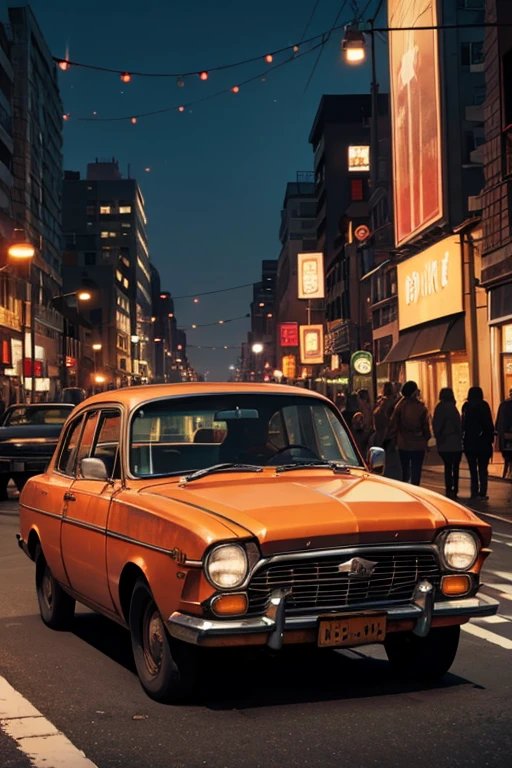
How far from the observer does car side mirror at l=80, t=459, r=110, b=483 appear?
276 inches

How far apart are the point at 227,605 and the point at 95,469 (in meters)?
1.78

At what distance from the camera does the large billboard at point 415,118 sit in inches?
1508

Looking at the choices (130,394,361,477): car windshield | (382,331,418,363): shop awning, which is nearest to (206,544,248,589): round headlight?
(130,394,361,477): car windshield

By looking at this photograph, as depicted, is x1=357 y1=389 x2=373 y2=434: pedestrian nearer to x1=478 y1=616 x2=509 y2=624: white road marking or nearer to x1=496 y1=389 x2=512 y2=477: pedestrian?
x1=496 y1=389 x2=512 y2=477: pedestrian

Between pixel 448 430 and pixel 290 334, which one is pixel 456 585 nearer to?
pixel 448 430

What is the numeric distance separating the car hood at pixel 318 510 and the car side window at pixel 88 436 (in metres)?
1.56

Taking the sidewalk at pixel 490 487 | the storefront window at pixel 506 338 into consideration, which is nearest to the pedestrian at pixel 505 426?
the sidewalk at pixel 490 487

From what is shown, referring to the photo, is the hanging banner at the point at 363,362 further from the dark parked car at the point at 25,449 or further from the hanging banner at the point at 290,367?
the hanging banner at the point at 290,367

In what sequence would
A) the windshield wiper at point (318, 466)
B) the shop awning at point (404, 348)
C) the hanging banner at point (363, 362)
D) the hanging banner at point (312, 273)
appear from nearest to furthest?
the windshield wiper at point (318, 466), the shop awning at point (404, 348), the hanging banner at point (363, 362), the hanging banner at point (312, 273)

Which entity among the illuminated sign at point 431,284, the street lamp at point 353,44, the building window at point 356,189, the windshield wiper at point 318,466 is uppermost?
the building window at point 356,189

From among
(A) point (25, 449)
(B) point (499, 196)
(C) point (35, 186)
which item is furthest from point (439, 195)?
(C) point (35, 186)

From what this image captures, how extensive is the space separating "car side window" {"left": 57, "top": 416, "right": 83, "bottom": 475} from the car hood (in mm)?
1858

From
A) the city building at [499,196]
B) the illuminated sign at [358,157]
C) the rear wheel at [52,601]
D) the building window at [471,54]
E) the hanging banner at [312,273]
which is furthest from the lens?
the hanging banner at [312,273]

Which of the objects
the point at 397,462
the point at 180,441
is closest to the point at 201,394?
the point at 180,441
